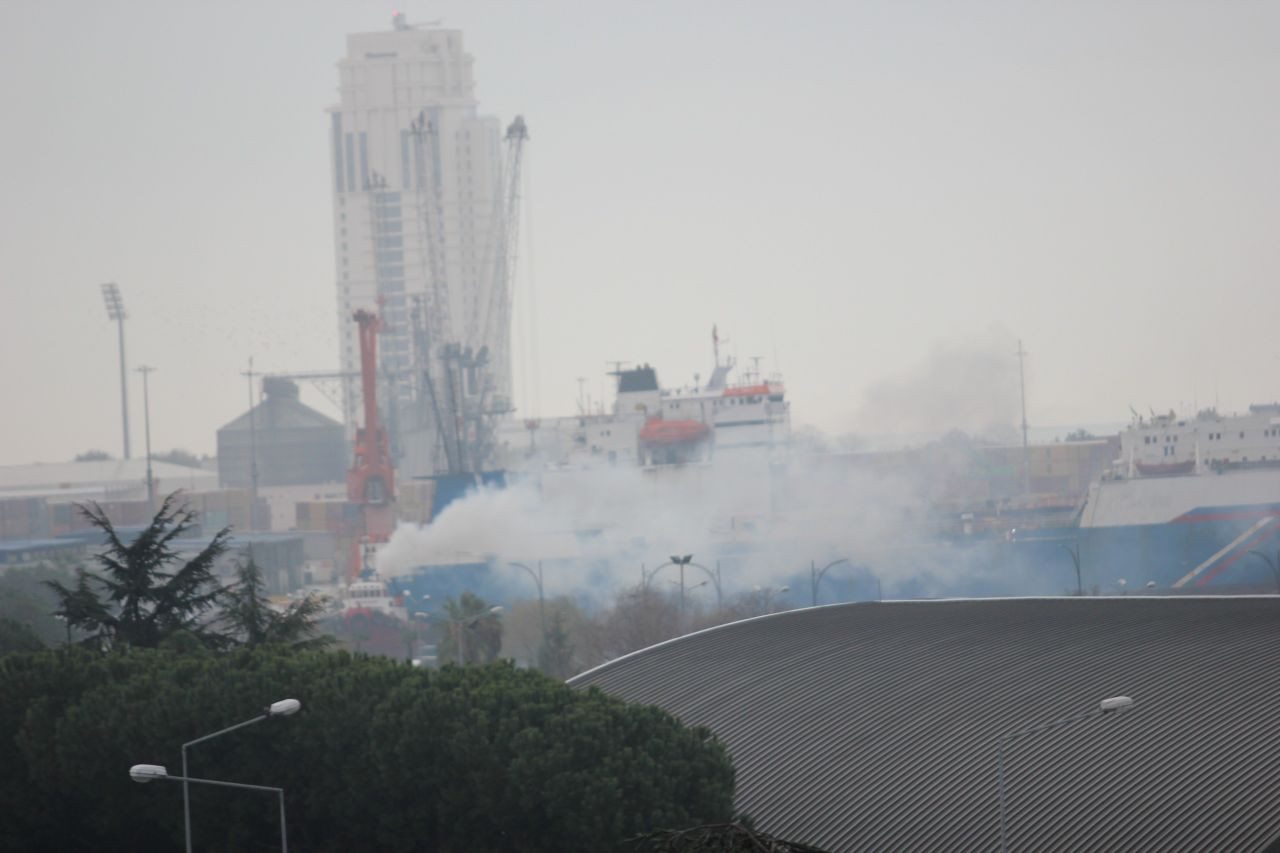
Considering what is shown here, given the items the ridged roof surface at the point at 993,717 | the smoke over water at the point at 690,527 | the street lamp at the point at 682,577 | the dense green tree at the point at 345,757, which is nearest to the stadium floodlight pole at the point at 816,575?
the smoke over water at the point at 690,527

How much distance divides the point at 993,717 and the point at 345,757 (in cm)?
999

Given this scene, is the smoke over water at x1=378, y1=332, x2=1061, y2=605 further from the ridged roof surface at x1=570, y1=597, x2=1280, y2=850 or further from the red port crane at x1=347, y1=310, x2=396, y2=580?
the ridged roof surface at x1=570, y1=597, x2=1280, y2=850

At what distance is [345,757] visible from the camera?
2611 cm

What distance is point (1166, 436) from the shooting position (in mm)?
95250

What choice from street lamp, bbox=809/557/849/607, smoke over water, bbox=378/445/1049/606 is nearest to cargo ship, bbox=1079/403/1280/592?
smoke over water, bbox=378/445/1049/606

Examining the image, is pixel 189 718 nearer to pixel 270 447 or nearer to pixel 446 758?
pixel 446 758

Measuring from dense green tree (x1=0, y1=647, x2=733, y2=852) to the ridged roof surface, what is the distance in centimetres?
240

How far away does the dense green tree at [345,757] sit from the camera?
23438 mm

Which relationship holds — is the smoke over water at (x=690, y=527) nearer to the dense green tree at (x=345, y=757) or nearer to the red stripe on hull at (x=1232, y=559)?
the red stripe on hull at (x=1232, y=559)

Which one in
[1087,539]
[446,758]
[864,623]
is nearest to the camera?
[446,758]

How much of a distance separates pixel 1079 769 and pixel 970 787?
4.98 ft

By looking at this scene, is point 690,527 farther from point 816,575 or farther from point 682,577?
point 682,577

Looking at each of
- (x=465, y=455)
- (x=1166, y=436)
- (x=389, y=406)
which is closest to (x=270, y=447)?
(x=389, y=406)

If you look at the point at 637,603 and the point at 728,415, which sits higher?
the point at 728,415
